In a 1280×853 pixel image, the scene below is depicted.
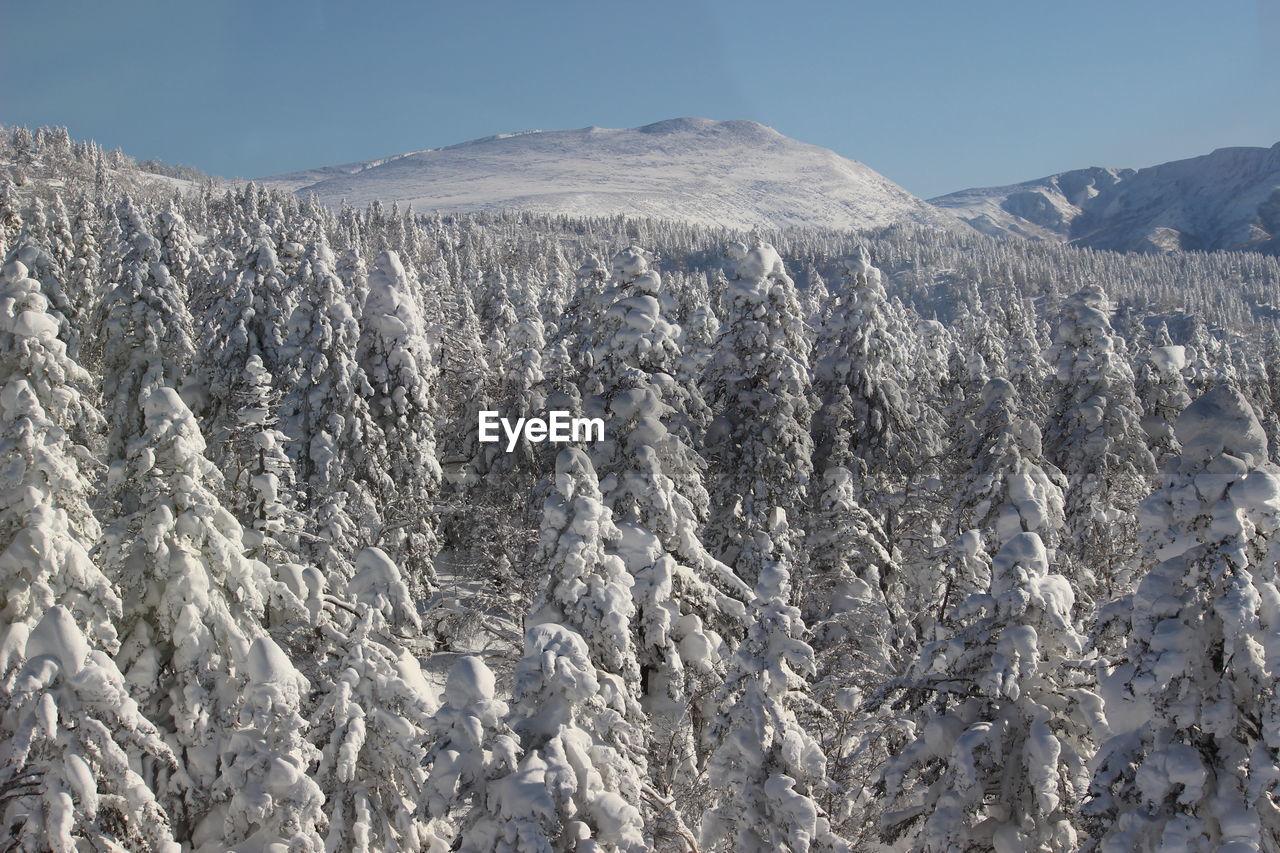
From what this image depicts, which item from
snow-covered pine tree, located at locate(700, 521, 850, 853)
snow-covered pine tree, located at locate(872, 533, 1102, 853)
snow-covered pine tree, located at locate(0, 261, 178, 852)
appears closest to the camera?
snow-covered pine tree, located at locate(0, 261, 178, 852)

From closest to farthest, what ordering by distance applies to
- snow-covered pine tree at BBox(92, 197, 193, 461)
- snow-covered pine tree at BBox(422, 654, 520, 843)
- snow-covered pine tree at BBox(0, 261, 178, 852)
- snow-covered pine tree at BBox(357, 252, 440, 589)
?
Result: snow-covered pine tree at BBox(422, 654, 520, 843) < snow-covered pine tree at BBox(0, 261, 178, 852) < snow-covered pine tree at BBox(92, 197, 193, 461) < snow-covered pine tree at BBox(357, 252, 440, 589)

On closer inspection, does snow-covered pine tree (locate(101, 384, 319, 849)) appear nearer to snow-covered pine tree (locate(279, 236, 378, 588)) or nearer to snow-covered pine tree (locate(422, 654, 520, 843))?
snow-covered pine tree (locate(422, 654, 520, 843))

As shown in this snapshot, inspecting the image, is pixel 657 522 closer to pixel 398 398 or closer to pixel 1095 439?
pixel 398 398

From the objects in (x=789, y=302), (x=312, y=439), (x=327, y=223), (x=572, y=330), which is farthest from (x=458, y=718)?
(x=327, y=223)

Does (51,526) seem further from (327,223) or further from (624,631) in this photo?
(327,223)

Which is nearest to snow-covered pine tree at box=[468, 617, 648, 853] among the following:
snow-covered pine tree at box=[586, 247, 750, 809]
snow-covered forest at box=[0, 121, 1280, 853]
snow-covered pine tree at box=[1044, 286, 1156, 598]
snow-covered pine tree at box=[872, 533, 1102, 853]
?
snow-covered forest at box=[0, 121, 1280, 853]

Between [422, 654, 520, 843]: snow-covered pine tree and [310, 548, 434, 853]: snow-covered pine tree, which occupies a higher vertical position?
[422, 654, 520, 843]: snow-covered pine tree
